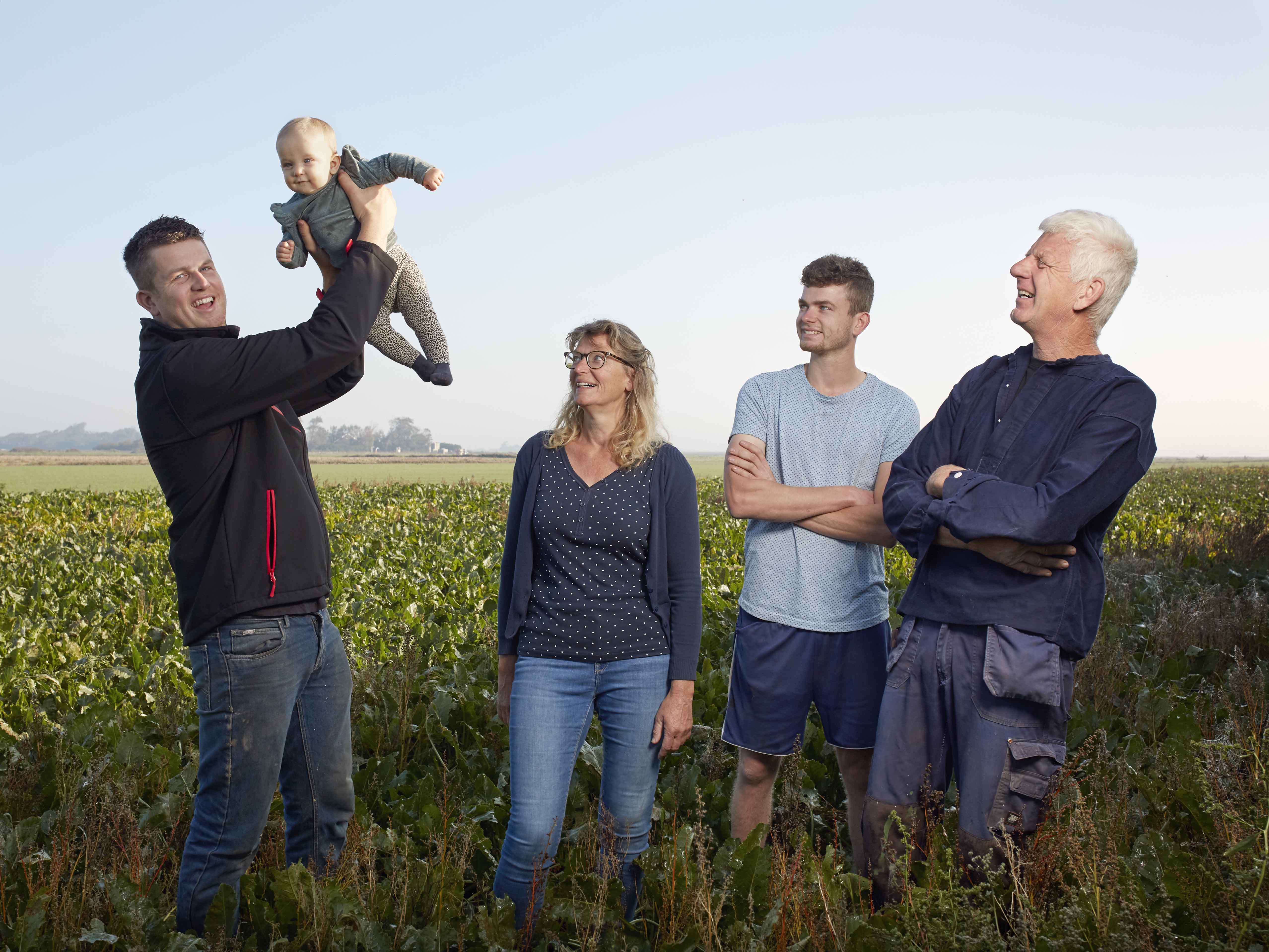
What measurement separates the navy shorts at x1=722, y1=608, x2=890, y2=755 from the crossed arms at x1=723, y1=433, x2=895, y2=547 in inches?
14.9

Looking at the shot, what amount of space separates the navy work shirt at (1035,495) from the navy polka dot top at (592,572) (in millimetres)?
905

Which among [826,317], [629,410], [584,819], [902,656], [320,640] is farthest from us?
[584,819]

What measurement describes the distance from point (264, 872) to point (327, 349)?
7.48 ft

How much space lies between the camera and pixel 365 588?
388 inches

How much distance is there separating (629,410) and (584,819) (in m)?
2.10

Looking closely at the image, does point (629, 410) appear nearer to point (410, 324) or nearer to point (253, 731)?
point (410, 324)

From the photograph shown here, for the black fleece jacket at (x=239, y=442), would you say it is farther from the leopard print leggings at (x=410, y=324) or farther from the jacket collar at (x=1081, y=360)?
the jacket collar at (x=1081, y=360)

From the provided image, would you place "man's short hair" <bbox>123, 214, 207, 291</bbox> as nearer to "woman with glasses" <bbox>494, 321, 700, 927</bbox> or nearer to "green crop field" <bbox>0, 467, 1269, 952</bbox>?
"woman with glasses" <bbox>494, 321, 700, 927</bbox>

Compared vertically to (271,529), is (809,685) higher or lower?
lower

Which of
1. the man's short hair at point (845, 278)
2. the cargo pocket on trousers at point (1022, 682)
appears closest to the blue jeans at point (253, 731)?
the cargo pocket on trousers at point (1022, 682)

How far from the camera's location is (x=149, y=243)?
2666 millimetres

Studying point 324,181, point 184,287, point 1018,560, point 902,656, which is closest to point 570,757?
point 902,656

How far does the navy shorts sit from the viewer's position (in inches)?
142

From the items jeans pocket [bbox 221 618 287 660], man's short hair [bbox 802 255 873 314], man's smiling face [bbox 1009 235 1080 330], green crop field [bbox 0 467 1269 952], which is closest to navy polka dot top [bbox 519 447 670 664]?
green crop field [bbox 0 467 1269 952]
